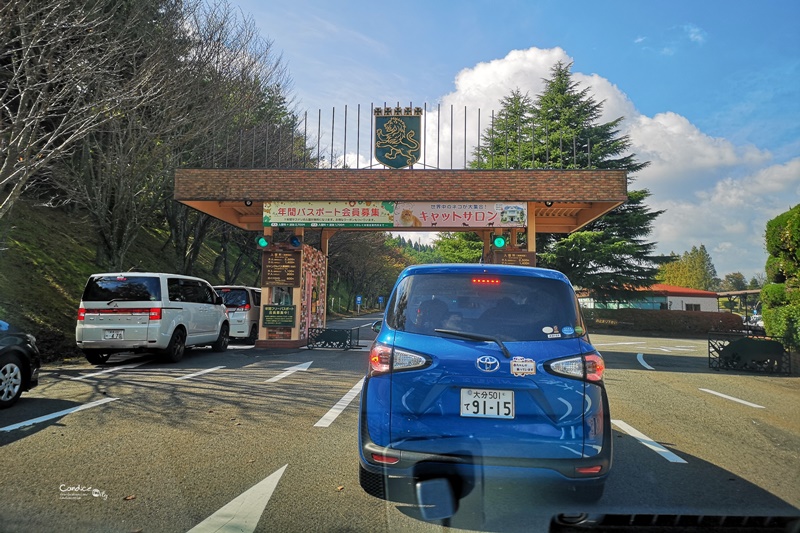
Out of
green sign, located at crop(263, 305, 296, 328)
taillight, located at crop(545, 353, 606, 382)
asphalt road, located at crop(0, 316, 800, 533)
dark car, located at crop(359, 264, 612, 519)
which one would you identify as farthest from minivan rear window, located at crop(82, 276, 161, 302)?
taillight, located at crop(545, 353, 606, 382)

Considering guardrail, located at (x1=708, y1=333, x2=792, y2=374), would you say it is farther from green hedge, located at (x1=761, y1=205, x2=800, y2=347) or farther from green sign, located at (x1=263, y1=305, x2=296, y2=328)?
green sign, located at (x1=263, y1=305, x2=296, y2=328)

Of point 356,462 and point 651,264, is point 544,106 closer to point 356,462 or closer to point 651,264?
point 651,264

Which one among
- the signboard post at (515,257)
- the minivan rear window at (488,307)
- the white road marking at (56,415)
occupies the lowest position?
the white road marking at (56,415)

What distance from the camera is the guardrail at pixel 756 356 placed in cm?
1299

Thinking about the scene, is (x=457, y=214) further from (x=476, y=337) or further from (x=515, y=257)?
(x=476, y=337)

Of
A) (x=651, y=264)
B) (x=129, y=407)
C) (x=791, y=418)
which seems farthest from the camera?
(x=651, y=264)

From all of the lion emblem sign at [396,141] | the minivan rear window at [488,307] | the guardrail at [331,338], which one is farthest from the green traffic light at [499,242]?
the minivan rear window at [488,307]

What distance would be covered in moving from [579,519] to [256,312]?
14853 mm

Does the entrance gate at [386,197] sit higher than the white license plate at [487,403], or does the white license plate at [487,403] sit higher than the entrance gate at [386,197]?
the entrance gate at [386,197]

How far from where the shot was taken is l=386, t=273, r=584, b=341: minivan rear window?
12.1 feet

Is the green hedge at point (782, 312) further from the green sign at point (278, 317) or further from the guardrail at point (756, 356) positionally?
the green sign at point (278, 317)

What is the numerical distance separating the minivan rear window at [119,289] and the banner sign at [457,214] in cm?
701

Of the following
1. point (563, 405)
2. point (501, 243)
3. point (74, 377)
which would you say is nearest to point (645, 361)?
point (501, 243)

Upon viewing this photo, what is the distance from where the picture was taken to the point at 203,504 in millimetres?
3756
